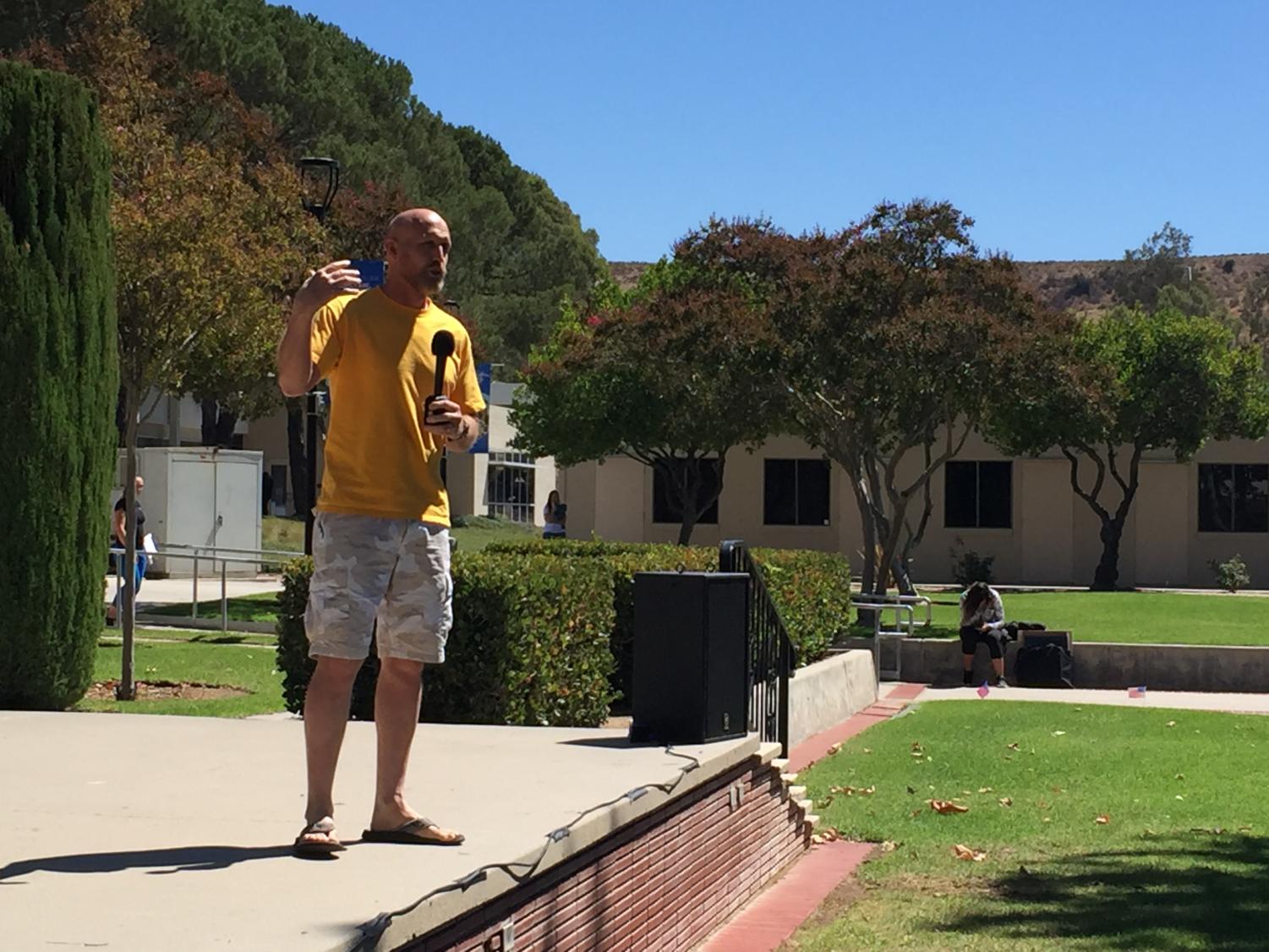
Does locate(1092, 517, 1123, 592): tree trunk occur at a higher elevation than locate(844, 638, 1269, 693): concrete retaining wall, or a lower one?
higher

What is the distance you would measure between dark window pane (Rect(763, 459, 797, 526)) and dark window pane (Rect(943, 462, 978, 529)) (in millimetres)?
3493

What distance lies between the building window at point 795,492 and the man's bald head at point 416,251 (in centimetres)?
3448

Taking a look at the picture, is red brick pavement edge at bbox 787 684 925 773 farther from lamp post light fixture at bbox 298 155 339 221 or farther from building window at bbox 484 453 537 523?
building window at bbox 484 453 537 523

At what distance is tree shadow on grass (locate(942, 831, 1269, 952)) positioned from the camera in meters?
6.71

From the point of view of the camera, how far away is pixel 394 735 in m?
5.01

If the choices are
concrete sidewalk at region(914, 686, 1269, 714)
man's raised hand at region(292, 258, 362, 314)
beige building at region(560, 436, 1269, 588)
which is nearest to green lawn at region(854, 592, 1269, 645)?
concrete sidewalk at region(914, 686, 1269, 714)

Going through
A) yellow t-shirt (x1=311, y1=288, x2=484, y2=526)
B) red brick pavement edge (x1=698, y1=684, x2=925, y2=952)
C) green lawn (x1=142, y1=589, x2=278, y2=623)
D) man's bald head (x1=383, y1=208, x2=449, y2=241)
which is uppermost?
man's bald head (x1=383, y1=208, x2=449, y2=241)

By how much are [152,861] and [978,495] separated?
35.6 m

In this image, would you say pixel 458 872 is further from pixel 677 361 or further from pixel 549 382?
pixel 549 382

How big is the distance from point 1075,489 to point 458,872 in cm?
3490

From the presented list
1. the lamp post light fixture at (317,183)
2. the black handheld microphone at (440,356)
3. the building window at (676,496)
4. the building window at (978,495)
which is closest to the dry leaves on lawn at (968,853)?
the black handheld microphone at (440,356)

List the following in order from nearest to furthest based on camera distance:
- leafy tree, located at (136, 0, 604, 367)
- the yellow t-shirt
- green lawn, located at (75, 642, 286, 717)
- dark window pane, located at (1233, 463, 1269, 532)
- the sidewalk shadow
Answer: the sidewalk shadow
the yellow t-shirt
green lawn, located at (75, 642, 286, 717)
dark window pane, located at (1233, 463, 1269, 532)
leafy tree, located at (136, 0, 604, 367)

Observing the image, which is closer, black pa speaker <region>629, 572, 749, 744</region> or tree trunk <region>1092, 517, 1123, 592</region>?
black pa speaker <region>629, 572, 749, 744</region>

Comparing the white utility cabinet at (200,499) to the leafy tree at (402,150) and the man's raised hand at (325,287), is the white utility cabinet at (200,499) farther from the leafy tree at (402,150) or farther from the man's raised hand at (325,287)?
the man's raised hand at (325,287)
